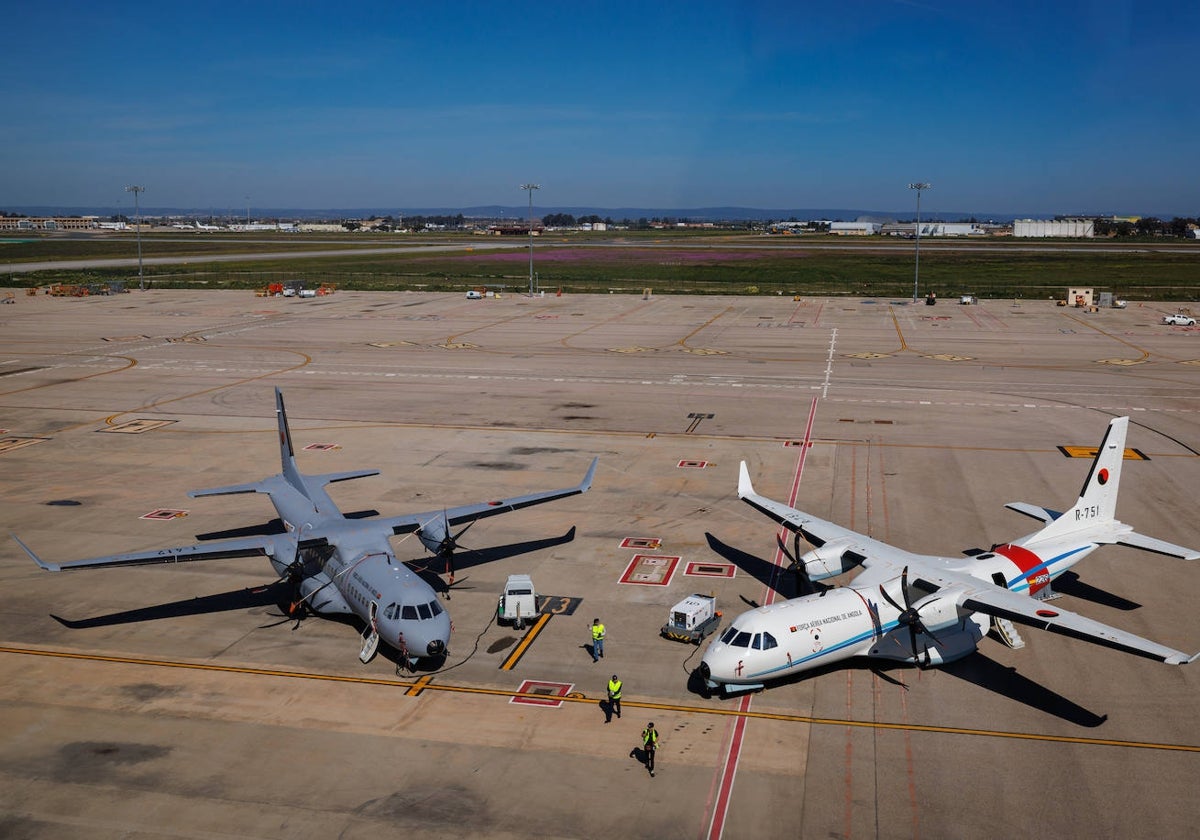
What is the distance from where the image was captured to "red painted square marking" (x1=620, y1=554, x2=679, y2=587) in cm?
3659

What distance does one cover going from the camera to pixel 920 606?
96.3 ft

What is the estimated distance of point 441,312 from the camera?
127 meters

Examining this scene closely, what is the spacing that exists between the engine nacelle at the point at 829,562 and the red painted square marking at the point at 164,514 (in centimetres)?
2961

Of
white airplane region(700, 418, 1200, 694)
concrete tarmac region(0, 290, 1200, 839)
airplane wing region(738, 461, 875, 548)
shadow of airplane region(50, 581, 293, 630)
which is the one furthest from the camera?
airplane wing region(738, 461, 875, 548)

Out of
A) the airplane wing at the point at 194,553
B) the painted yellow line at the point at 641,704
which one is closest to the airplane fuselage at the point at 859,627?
the painted yellow line at the point at 641,704

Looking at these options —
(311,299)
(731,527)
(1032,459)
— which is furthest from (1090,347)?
(311,299)

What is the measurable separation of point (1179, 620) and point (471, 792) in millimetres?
25710

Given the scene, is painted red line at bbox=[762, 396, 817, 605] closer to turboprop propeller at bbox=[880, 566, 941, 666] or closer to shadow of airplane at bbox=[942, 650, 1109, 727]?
turboprop propeller at bbox=[880, 566, 941, 666]

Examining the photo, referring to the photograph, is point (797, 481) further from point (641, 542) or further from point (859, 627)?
point (859, 627)

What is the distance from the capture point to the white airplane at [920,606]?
89.9 feet

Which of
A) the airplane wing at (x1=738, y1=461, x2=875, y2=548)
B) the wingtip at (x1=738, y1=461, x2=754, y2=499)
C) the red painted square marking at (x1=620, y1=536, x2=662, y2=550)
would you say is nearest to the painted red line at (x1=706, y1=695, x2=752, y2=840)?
the airplane wing at (x1=738, y1=461, x2=875, y2=548)

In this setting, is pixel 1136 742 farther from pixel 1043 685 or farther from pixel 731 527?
pixel 731 527

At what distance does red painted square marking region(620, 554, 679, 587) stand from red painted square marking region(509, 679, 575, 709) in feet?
27.3

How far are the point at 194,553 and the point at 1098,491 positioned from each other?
107 feet
